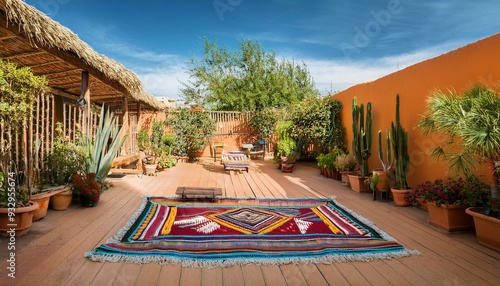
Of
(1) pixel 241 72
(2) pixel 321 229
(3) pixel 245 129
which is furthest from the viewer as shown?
(1) pixel 241 72

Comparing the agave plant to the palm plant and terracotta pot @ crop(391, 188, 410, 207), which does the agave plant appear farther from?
the palm plant

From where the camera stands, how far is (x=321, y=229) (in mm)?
3389

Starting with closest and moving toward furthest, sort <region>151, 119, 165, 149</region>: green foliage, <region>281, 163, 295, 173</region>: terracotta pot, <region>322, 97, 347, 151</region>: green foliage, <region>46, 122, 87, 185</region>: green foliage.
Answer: <region>46, 122, 87, 185</region>: green foliage < <region>322, 97, 347, 151</region>: green foliage < <region>281, 163, 295, 173</region>: terracotta pot < <region>151, 119, 165, 149</region>: green foliage

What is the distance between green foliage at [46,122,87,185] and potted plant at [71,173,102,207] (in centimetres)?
18

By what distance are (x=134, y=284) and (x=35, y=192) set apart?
97.9 inches

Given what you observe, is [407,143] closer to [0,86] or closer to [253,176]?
[253,176]

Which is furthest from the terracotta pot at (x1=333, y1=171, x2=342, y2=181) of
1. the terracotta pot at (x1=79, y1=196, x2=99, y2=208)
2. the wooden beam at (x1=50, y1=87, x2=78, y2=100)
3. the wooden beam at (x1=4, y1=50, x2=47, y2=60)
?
the wooden beam at (x1=50, y1=87, x2=78, y2=100)

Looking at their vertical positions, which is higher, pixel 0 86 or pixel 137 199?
pixel 0 86

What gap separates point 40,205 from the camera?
360 cm

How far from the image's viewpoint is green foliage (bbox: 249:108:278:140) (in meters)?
11.7

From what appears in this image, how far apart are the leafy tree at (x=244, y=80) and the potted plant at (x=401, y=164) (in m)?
11.6

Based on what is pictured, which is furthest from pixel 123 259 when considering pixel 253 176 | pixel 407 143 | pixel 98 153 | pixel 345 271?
pixel 253 176

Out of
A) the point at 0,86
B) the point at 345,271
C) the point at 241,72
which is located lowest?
the point at 345,271

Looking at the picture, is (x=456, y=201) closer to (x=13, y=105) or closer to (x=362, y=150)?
(x=362, y=150)
